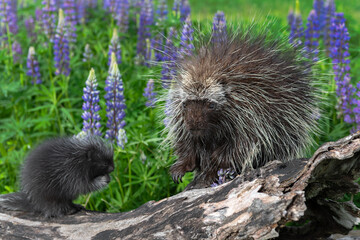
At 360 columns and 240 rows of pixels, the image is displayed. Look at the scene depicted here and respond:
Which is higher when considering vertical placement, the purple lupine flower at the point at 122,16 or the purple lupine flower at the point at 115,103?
the purple lupine flower at the point at 122,16

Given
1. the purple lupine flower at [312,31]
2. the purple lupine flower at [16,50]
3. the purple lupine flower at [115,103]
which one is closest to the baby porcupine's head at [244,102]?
the purple lupine flower at [115,103]

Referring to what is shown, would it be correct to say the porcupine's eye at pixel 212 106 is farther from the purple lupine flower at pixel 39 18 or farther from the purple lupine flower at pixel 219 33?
the purple lupine flower at pixel 39 18

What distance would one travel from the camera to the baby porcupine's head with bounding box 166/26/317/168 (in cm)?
388

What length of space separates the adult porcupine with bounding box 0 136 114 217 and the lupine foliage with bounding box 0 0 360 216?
39 centimetres

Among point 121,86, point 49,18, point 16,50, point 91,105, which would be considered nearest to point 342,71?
point 121,86

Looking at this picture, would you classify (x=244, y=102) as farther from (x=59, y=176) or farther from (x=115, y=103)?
(x=59, y=176)

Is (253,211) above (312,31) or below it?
below

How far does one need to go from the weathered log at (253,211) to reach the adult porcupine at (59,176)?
0.52ft

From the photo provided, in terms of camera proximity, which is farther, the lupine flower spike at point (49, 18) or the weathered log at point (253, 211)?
the lupine flower spike at point (49, 18)

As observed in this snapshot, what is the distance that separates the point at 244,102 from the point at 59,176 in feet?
5.45

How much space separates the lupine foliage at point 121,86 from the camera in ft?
16.4

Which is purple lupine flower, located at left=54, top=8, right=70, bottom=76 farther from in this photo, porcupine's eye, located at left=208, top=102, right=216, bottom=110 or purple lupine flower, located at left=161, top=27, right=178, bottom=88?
porcupine's eye, located at left=208, top=102, right=216, bottom=110

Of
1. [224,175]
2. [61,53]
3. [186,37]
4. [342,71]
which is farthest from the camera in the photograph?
[61,53]

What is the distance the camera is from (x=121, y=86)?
495 centimetres
